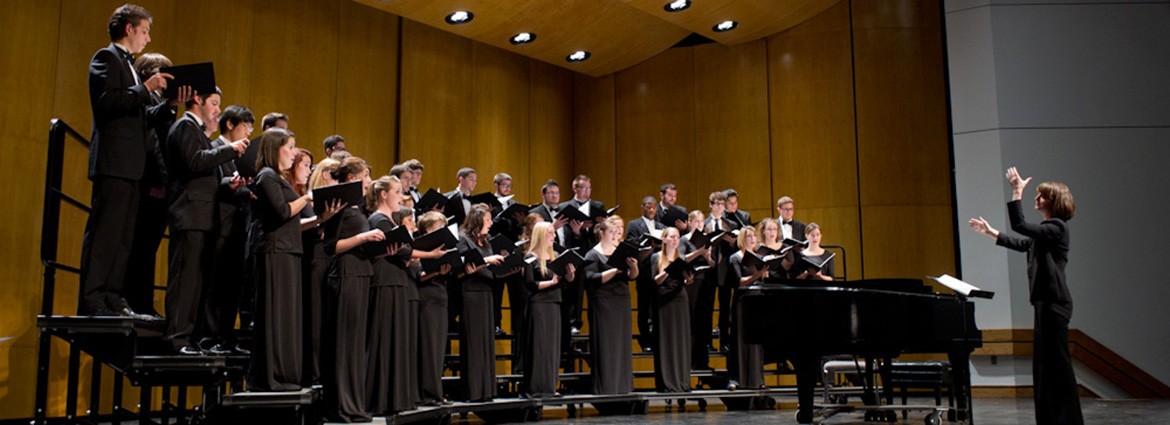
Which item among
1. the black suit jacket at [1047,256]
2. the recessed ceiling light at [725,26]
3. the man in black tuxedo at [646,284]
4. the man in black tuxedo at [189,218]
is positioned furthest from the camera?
the recessed ceiling light at [725,26]

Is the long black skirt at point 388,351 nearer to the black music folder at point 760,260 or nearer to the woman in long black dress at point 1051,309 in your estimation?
the woman in long black dress at point 1051,309

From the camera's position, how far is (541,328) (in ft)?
22.6

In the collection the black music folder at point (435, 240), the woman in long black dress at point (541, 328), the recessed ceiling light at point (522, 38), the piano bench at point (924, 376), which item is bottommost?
the piano bench at point (924, 376)

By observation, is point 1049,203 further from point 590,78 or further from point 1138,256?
point 590,78

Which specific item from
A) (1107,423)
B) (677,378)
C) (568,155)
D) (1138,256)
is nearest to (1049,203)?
(1107,423)

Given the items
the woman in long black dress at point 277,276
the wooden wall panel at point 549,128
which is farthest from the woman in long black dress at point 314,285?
the wooden wall panel at point 549,128

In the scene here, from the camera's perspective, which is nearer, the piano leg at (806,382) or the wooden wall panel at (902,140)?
the piano leg at (806,382)

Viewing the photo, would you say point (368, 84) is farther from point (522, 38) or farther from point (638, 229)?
point (638, 229)

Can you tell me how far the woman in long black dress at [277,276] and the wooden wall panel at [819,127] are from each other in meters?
7.17

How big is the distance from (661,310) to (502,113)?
13.0ft

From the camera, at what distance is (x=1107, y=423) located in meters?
6.12

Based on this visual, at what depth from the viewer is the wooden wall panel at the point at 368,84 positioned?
909 cm

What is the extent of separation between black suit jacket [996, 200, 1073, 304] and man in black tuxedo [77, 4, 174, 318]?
13.7ft

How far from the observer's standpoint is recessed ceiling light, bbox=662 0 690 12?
31.8 ft
